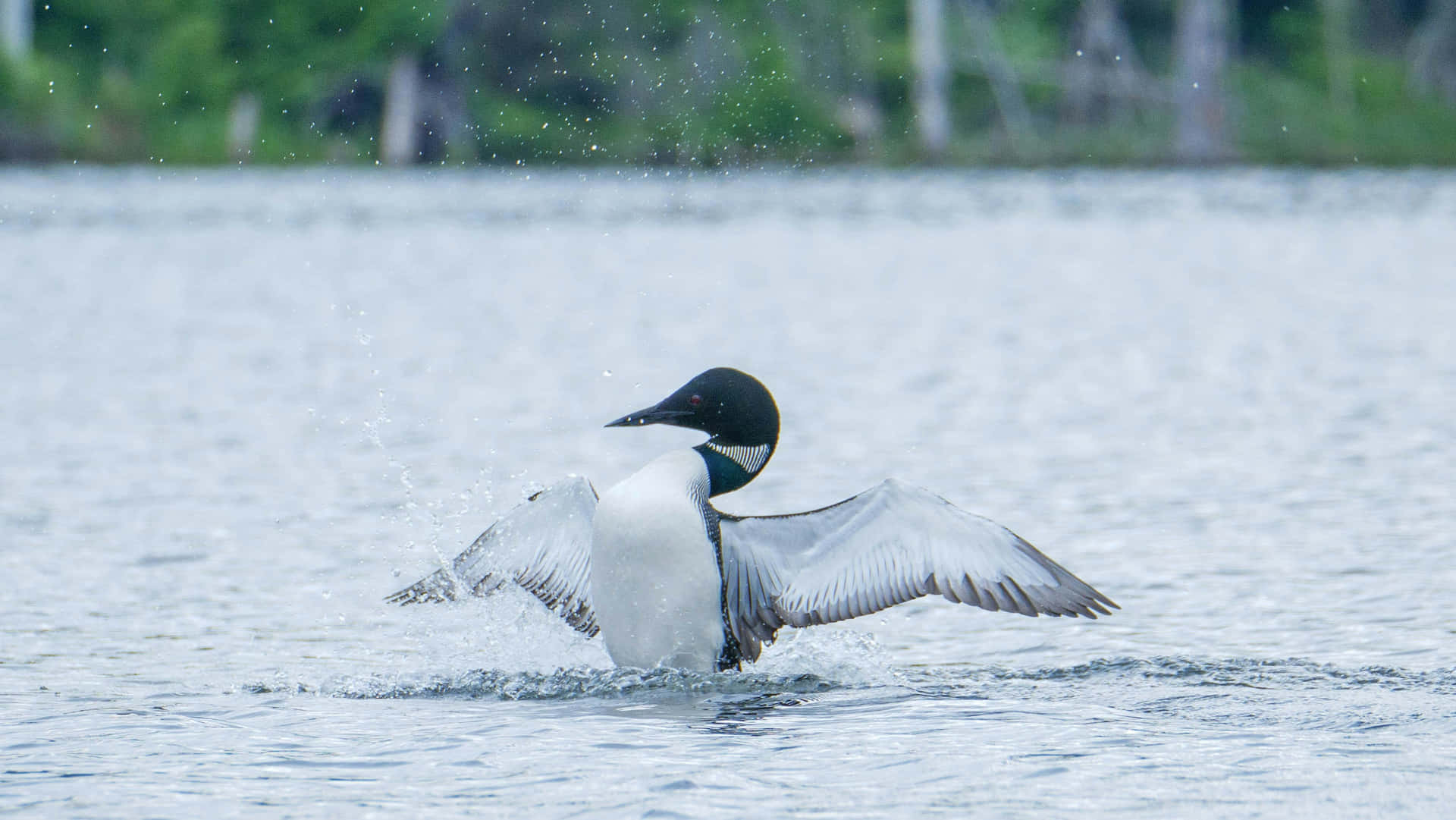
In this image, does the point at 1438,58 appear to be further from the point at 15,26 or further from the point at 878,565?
the point at 878,565

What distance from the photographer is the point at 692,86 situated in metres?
59.4

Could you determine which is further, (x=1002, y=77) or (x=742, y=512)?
(x=1002, y=77)

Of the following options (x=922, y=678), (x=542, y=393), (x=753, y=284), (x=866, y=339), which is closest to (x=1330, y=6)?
(x=753, y=284)

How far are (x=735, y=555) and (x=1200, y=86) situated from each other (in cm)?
4874

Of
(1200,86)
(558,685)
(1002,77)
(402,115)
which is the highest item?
(1002,77)

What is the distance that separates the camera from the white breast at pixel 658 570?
643 cm

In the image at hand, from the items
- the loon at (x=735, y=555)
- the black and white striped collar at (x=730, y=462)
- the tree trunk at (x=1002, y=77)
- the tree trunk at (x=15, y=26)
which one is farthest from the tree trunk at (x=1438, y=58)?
the loon at (x=735, y=555)

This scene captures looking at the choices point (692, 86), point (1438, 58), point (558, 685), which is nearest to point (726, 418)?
point (558, 685)

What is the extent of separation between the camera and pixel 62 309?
21.7 meters

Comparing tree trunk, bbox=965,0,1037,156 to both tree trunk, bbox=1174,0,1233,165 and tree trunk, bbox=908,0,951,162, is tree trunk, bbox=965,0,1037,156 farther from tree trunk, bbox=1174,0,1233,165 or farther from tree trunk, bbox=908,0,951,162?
tree trunk, bbox=1174,0,1233,165

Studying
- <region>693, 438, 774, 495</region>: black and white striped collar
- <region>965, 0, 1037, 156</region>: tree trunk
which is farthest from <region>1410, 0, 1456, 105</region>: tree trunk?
<region>693, 438, 774, 495</region>: black and white striped collar

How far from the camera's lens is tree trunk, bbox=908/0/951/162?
5484 cm

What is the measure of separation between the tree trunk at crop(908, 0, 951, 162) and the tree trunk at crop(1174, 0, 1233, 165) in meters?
6.41

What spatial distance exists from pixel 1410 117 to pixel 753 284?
3914cm
